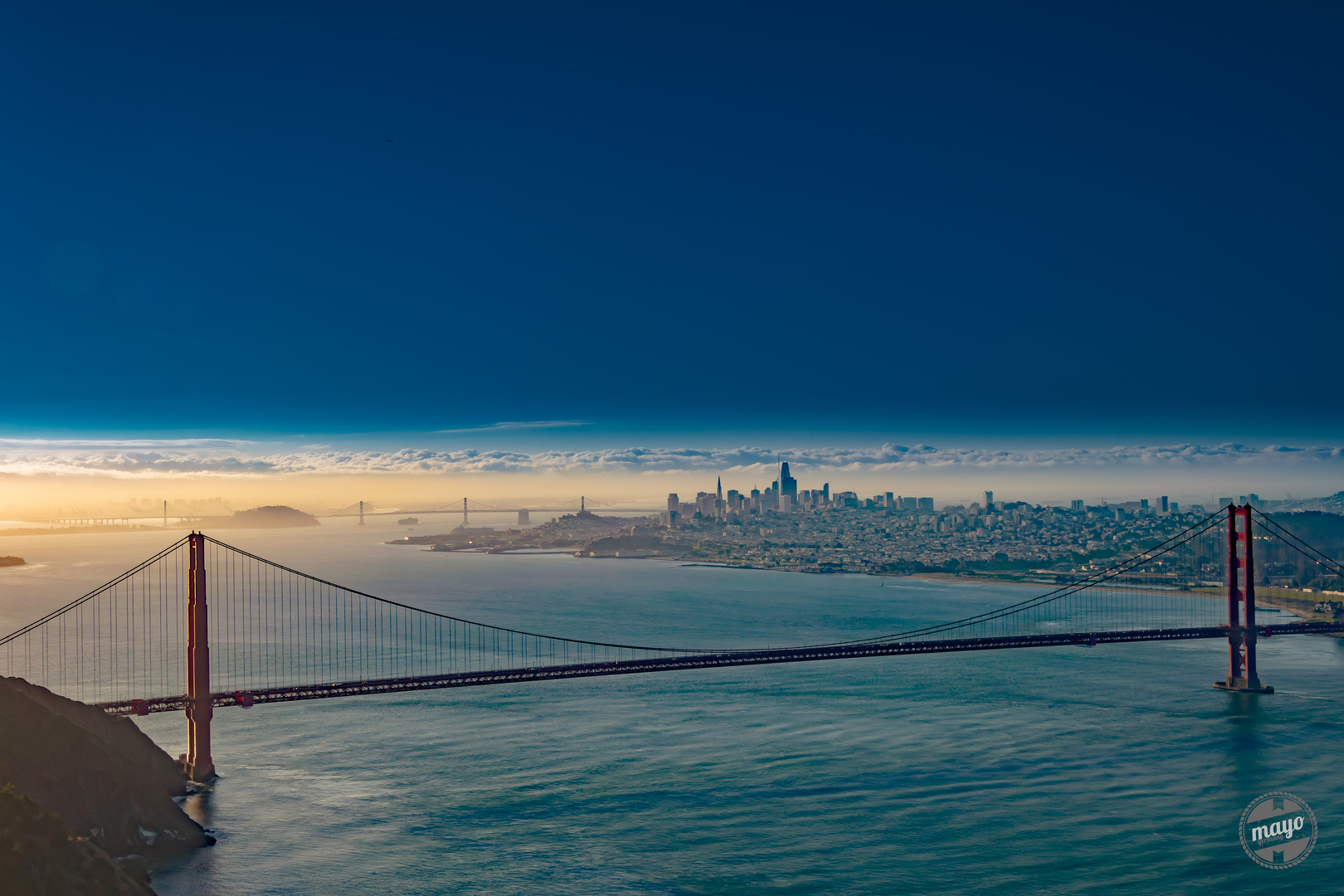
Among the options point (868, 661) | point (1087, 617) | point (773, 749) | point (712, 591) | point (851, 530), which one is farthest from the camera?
point (851, 530)

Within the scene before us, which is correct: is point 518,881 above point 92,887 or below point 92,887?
below

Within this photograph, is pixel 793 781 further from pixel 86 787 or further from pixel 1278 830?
pixel 86 787

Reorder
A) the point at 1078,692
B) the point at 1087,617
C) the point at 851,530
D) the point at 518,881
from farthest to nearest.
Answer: the point at 851,530 → the point at 1087,617 → the point at 1078,692 → the point at 518,881

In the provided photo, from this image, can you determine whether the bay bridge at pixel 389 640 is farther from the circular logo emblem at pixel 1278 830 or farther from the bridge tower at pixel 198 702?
the circular logo emblem at pixel 1278 830

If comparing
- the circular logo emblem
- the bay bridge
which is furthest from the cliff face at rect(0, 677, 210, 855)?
the circular logo emblem

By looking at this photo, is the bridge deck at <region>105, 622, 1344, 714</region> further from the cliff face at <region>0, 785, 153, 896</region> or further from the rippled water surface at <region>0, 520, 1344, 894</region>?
the cliff face at <region>0, 785, 153, 896</region>

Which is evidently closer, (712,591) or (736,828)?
(736,828)

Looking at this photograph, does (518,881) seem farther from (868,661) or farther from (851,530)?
(851,530)

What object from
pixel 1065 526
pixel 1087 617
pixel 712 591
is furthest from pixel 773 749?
pixel 1065 526
